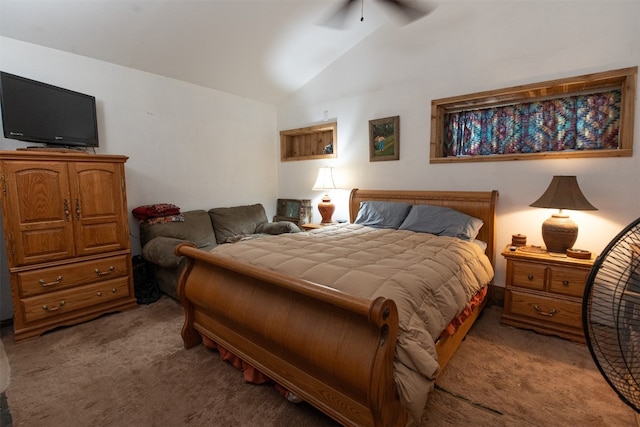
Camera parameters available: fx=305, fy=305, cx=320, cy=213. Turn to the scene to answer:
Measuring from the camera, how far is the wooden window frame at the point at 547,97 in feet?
7.48

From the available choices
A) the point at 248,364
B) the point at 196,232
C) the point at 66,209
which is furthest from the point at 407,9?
the point at 66,209

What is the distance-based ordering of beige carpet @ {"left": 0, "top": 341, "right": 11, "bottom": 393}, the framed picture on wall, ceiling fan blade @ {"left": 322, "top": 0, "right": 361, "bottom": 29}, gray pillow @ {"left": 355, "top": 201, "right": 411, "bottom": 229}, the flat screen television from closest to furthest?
beige carpet @ {"left": 0, "top": 341, "right": 11, "bottom": 393} → the flat screen television → ceiling fan blade @ {"left": 322, "top": 0, "right": 361, "bottom": 29} → gray pillow @ {"left": 355, "top": 201, "right": 411, "bottom": 229} → the framed picture on wall

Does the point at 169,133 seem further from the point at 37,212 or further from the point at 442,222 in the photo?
the point at 442,222

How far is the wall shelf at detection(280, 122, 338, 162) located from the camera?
Result: 4.16m

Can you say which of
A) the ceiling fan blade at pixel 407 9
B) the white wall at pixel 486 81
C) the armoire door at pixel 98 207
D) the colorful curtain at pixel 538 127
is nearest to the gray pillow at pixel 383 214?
the white wall at pixel 486 81

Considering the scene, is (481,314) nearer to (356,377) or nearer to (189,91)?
(356,377)

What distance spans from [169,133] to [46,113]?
118 centimetres

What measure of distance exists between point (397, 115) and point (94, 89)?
3.13 meters

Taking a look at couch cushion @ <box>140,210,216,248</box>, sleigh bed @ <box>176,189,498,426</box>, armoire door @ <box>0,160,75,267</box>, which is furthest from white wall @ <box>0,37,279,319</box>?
sleigh bed @ <box>176,189,498,426</box>

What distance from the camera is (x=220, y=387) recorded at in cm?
181

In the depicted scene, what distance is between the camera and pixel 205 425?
1.53m

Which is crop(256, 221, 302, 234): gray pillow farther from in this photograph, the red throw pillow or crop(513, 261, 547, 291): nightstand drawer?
crop(513, 261, 547, 291): nightstand drawer

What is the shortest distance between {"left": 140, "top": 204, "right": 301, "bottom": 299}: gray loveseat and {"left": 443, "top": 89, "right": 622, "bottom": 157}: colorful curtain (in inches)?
86.4

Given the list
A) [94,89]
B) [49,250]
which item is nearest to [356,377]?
[49,250]
